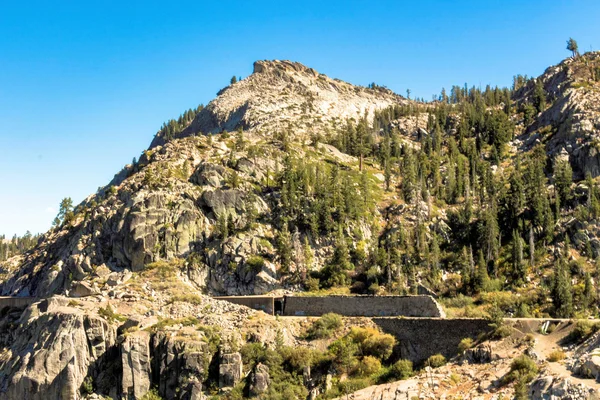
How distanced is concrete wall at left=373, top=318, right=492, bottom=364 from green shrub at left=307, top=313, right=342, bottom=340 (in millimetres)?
4041

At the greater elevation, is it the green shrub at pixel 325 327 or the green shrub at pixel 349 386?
the green shrub at pixel 325 327

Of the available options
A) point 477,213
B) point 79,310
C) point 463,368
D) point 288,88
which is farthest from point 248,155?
point 288,88

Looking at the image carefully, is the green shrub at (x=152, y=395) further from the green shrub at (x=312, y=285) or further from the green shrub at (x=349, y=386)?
the green shrub at (x=312, y=285)

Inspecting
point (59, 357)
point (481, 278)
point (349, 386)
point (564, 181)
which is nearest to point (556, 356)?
point (349, 386)

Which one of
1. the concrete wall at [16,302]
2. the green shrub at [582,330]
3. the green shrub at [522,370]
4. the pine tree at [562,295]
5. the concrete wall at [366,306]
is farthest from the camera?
the concrete wall at [16,302]

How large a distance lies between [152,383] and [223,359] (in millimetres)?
5810

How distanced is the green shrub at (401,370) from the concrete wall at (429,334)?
7.02 ft

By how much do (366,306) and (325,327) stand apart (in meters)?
4.91

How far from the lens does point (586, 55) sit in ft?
434

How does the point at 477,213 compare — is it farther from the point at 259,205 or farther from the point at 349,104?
the point at 349,104

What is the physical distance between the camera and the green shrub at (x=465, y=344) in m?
42.4

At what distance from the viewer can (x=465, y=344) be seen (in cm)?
4256

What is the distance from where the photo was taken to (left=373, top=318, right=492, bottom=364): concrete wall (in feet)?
144

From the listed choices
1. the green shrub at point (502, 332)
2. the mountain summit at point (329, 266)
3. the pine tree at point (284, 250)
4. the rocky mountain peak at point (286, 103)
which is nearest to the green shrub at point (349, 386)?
the mountain summit at point (329, 266)
